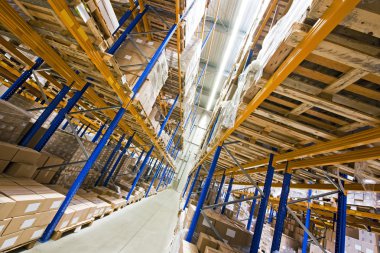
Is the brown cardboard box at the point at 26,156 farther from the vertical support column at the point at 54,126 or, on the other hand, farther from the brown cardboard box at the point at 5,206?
the brown cardboard box at the point at 5,206

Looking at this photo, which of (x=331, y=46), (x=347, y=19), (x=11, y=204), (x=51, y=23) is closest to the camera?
(x=347, y=19)

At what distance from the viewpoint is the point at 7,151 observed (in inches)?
118

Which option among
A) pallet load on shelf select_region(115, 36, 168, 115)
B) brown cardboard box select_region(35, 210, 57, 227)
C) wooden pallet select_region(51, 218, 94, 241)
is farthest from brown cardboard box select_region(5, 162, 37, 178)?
pallet load on shelf select_region(115, 36, 168, 115)

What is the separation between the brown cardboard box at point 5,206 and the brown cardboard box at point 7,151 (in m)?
0.95

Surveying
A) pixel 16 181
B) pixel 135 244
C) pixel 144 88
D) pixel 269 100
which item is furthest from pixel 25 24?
pixel 135 244

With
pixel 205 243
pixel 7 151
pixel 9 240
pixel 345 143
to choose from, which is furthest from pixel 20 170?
pixel 345 143

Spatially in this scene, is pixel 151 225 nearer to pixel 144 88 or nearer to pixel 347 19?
pixel 144 88

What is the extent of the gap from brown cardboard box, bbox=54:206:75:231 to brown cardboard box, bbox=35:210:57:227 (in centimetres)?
25

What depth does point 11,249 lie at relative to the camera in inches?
98.5

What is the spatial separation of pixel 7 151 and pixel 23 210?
44.0 inches

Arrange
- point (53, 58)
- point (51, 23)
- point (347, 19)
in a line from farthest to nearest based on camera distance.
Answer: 1. point (53, 58)
2. point (51, 23)
3. point (347, 19)

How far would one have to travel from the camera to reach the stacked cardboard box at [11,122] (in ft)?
10.8

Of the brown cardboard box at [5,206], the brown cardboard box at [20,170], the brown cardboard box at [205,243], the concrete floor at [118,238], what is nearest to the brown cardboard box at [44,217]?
the concrete floor at [118,238]

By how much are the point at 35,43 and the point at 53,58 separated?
421 millimetres
